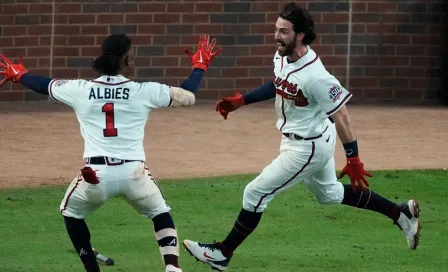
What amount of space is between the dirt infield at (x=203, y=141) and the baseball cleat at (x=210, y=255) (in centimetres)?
360

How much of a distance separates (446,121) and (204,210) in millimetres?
6116

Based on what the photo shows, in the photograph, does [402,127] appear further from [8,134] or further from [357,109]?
[8,134]

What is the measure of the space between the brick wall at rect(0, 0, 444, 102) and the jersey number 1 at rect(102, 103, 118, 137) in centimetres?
880

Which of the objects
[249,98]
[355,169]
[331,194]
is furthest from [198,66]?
[331,194]

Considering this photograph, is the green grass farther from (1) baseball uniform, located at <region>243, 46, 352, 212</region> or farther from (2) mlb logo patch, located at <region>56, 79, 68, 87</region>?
(2) mlb logo patch, located at <region>56, 79, 68, 87</region>

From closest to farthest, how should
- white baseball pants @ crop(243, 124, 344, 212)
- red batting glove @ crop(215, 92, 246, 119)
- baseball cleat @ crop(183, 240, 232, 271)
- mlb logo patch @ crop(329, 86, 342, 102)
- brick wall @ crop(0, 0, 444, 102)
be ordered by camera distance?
mlb logo patch @ crop(329, 86, 342, 102)
white baseball pants @ crop(243, 124, 344, 212)
baseball cleat @ crop(183, 240, 232, 271)
red batting glove @ crop(215, 92, 246, 119)
brick wall @ crop(0, 0, 444, 102)

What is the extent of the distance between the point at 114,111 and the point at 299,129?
1.44 metres

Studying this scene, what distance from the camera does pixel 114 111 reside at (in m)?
7.61

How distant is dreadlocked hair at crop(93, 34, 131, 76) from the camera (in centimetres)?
768

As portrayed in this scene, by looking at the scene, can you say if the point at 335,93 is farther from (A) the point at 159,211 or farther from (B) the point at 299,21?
(A) the point at 159,211

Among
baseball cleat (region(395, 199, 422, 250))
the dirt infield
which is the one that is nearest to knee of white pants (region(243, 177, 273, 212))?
baseball cleat (region(395, 199, 422, 250))

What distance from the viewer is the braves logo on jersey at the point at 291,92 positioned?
8234 mm

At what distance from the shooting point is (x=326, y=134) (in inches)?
333

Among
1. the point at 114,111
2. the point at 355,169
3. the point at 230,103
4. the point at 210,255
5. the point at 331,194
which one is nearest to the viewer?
the point at 114,111
